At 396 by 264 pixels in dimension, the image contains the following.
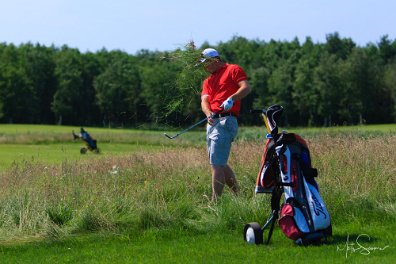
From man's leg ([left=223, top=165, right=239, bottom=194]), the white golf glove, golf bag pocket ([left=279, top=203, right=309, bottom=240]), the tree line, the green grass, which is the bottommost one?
the green grass

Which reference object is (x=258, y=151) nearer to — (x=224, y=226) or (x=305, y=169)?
(x=224, y=226)

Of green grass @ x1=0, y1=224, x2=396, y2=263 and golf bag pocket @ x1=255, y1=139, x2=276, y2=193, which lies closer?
green grass @ x1=0, y1=224, x2=396, y2=263

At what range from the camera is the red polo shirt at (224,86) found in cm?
914

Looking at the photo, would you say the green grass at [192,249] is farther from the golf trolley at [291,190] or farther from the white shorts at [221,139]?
the white shorts at [221,139]

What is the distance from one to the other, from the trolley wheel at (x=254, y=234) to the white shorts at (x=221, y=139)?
1.84 meters

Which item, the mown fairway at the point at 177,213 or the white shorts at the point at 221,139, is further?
the white shorts at the point at 221,139

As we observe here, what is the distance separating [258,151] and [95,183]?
313cm

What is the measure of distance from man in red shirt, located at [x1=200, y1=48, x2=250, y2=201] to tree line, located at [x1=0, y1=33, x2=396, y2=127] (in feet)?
183

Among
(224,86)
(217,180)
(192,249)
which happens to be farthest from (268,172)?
(224,86)

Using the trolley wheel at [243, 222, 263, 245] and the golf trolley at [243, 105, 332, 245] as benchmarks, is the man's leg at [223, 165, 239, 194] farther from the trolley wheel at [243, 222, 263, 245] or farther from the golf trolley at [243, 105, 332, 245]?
the trolley wheel at [243, 222, 263, 245]

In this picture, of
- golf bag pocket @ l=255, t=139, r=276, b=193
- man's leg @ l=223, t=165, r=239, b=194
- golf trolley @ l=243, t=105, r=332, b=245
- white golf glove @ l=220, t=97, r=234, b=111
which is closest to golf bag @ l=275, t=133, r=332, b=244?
golf trolley @ l=243, t=105, r=332, b=245

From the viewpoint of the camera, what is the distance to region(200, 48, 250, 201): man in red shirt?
8969mm
